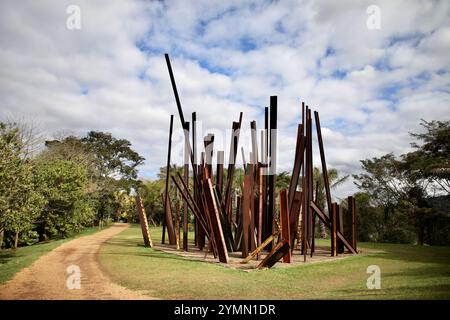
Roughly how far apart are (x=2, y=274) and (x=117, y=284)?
9.84 ft

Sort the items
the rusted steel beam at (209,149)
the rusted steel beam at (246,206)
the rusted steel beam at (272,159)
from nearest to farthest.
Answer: the rusted steel beam at (246,206)
the rusted steel beam at (272,159)
the rusted steel beam at (209,149)

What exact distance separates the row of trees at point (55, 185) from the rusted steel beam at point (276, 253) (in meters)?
7.58

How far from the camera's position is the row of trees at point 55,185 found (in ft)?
34.7

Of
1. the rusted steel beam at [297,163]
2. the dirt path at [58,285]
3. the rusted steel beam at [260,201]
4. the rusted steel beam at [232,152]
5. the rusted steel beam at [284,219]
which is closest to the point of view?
the dirt path at [58,285]

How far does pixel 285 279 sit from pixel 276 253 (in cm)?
96

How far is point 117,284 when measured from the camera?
6.14 metres

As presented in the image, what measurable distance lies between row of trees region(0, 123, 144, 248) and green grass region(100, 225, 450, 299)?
4.02m

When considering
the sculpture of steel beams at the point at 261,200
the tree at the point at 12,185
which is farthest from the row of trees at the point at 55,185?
the sculpture of steel beams at the point at 261,200

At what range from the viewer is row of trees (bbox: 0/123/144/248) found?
10570mm

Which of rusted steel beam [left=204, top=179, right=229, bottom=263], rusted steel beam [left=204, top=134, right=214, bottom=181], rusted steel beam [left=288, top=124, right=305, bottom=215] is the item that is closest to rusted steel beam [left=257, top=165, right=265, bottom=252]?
rusted steel beam [left=288, top=124, right=305, bottom=215]

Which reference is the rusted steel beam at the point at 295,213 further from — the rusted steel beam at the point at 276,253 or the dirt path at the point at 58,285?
the dirt path at the point at 58,285
